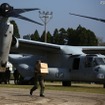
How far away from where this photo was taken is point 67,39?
4070 inches

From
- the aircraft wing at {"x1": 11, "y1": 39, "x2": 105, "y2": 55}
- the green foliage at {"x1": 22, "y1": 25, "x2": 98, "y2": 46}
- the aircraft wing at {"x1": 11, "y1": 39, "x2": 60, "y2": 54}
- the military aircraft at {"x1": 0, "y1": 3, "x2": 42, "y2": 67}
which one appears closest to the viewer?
the military aircraft at {"x1": 0, "y1": 3, "x2": 42, "y2": 67}

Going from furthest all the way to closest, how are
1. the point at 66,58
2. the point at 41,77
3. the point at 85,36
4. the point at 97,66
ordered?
the point at 85,36, the point at 66,58, the point at 97,66, the point at 41,77

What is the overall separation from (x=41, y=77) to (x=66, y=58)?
43.8 ft

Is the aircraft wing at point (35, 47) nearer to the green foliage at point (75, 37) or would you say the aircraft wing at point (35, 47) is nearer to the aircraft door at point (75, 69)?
the aircraft door at point (75, 69)

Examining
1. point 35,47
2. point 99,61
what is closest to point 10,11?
point 99,61

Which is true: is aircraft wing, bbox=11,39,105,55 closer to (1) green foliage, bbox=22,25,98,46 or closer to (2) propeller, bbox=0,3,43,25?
(2) propeller, bbox=0,3,43,25

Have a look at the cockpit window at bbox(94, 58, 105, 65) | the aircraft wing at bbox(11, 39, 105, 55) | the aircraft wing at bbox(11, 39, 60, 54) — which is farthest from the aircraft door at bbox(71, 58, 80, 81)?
the aircraft wing at bbox(11, 39, 60, 54)

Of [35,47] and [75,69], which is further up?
[35,47]

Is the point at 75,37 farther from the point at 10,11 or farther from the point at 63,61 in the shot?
the point at 10,11

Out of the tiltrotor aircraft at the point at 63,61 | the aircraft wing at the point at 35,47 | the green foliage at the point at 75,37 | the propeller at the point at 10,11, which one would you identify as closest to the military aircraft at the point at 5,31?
the propeller at the point at 10,11

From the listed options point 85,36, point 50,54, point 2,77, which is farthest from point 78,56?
point 85,36

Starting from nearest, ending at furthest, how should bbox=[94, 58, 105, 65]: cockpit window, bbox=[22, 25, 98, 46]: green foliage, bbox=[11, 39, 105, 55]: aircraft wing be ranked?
bbox=[94, 58, 105, 65]: cockpit window < bbox=[11, 39, 105, 55]: aircraft wing < bbox=[22, 25, 98, 46]: green foliage

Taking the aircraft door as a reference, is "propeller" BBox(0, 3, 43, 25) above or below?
above

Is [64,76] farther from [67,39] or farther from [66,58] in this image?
[67,39]
